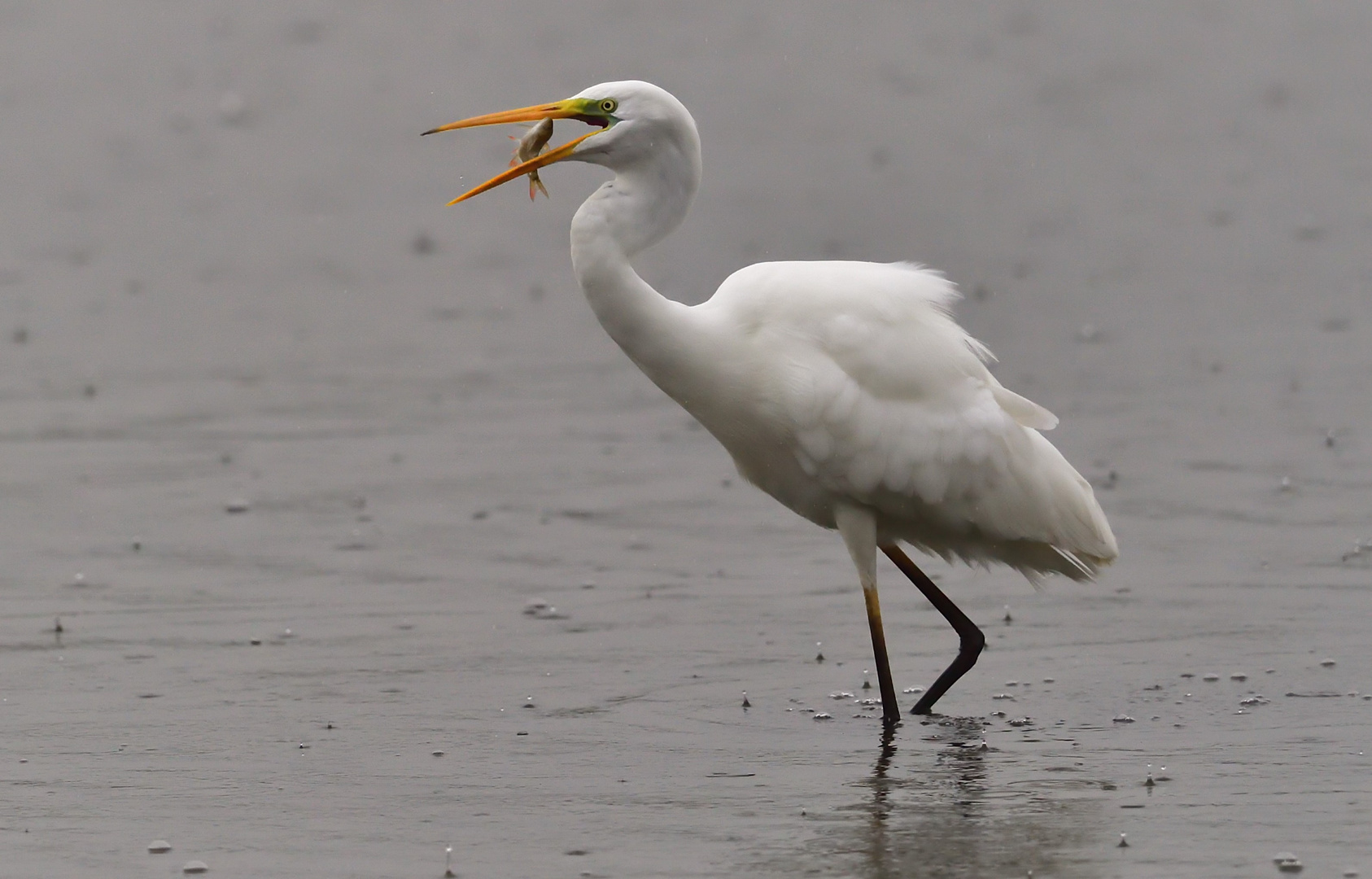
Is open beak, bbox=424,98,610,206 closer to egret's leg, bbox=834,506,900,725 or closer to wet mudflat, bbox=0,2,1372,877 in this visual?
egret's leg, bbox=834,506,900,725

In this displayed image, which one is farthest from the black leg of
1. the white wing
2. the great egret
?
the white wing

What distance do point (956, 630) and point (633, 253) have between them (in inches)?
72.2

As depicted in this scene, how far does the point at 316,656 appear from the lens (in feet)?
26.6

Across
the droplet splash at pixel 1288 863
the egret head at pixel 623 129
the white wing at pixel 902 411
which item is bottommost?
the droplet splash at pixel 1288 863

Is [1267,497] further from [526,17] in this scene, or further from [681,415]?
[526,17]

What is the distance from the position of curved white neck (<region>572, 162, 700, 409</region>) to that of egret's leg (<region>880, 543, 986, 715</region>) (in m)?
1.16

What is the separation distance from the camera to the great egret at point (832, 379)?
705 centimetres

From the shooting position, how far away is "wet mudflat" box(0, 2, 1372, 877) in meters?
6.36

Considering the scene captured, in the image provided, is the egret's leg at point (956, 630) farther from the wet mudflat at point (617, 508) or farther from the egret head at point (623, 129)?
the egret head at point (623, 129)

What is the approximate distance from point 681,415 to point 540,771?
5883mm

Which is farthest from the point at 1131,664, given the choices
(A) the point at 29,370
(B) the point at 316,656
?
(A) the point at 29,370

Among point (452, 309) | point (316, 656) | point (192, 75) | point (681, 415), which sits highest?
point (192, 75)

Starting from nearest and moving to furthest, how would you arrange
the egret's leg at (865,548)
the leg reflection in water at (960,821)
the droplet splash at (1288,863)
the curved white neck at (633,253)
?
the droplet splash at (1288,863) < the leg reflection in water at (960,821) < the curved white neck at (633,253) < the egret's leg at (865,548)

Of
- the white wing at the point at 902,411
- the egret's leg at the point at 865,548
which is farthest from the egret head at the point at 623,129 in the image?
the egret's leg at the point at 865,548
